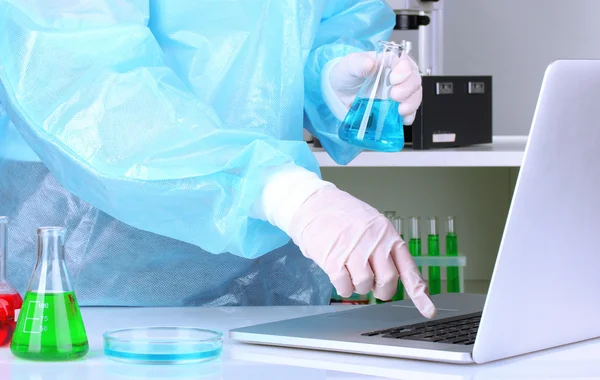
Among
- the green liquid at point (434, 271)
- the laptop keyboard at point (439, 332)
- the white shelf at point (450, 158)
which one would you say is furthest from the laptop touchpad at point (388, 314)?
the green liquid at point (434, 271)

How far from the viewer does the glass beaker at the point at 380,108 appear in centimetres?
112

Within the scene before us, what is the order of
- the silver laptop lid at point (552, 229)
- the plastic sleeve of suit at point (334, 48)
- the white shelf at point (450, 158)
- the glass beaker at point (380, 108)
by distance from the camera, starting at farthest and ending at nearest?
the white shelf at point (450, 158) < the plastic sleeve of suit at point (334, 48) < the glass beaker at point (380, 108) < the silver laptop lid at point (552, 229)

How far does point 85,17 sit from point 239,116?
0.75 feet

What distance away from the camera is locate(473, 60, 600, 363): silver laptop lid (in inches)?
28.8

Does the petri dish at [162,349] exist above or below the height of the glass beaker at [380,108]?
below

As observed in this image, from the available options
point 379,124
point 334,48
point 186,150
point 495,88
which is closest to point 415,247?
point 495,88

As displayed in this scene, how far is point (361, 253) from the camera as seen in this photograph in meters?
0.89

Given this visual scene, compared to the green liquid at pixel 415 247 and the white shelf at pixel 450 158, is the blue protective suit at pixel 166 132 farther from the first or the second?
the green liquid at pixel 415 247

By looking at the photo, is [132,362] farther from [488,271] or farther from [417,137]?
[488,271]

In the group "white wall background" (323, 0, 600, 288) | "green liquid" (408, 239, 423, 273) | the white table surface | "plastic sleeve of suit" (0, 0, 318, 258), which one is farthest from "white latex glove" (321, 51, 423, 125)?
"white wall background" (323, 0, 600, 288)

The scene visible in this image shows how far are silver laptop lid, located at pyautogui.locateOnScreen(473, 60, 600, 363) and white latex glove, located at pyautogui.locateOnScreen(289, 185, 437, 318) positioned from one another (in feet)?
0.37

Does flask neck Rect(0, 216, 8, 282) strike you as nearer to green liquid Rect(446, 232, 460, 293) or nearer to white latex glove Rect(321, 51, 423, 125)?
white latex glove Rect(321, 51, 423, 125)

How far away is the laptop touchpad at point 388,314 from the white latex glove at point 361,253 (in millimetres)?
89

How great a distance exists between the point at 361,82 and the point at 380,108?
162 millimetres
